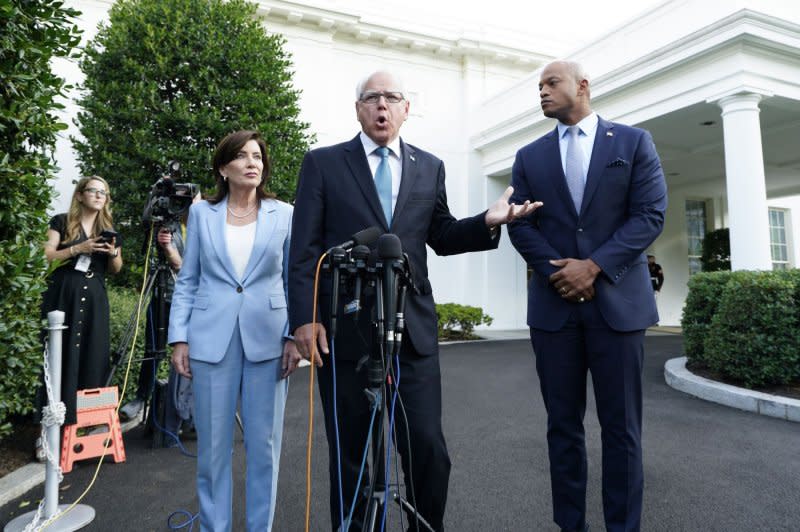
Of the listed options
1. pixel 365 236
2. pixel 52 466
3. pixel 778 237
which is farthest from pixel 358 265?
pixel 778 237

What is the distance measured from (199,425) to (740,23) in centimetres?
932

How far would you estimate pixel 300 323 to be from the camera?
201cm

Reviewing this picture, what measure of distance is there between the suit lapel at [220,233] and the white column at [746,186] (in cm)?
788

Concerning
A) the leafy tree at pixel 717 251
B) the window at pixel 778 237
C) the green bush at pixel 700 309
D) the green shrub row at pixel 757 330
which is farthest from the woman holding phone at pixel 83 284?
the window at pixel 778 237

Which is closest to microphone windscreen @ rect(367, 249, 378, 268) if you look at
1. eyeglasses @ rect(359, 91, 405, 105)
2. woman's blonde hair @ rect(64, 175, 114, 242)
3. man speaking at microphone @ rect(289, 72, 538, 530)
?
man speaking at microphone @ rect(289, 72, 538, 530)

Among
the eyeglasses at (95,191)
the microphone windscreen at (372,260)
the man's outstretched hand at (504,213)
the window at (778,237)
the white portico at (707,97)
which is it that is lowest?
the microphone windscreen at (372,260)

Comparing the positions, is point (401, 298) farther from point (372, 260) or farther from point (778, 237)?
point (778, 237)

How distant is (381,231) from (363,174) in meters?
0.28

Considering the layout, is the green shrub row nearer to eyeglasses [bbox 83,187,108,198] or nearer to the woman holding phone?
the woman holding phone

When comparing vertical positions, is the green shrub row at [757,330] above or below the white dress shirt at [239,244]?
below

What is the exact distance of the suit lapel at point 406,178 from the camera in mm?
2172

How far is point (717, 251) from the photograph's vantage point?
15.6 m

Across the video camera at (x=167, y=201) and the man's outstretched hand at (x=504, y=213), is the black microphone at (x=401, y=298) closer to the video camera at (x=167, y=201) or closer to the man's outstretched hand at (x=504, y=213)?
the man's outstretched hand at (x=504, y=213)

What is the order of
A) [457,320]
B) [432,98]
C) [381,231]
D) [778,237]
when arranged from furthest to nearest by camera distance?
1. [778,237]
2. [432,98]
3. [457,320]
4. [381,231]
